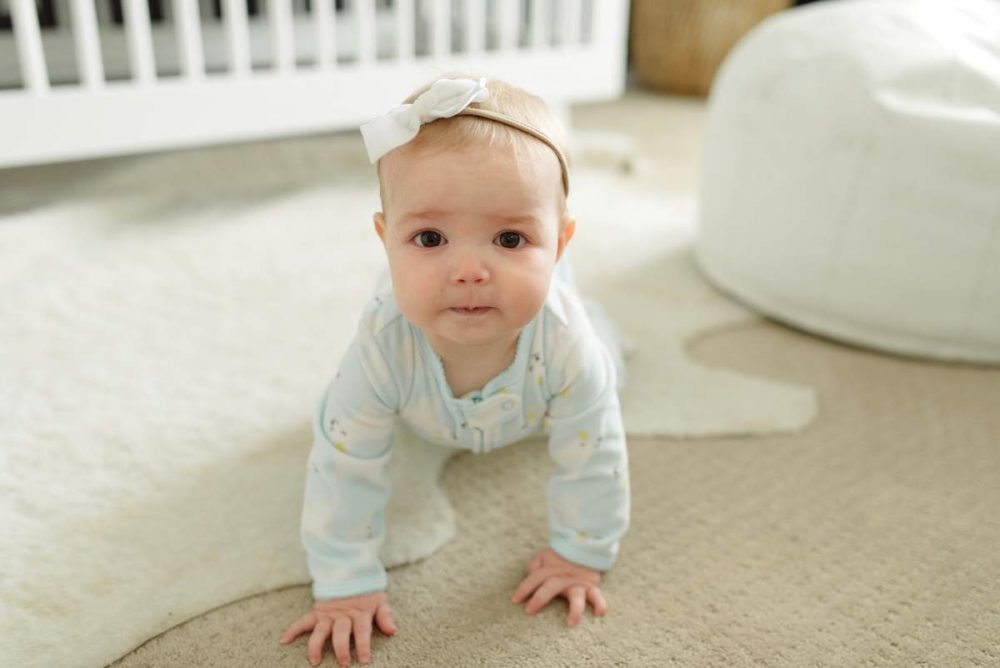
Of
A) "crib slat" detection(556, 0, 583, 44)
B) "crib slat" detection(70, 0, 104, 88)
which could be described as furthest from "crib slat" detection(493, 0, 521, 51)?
"crib slat" detection(70, 0, 104, 88)

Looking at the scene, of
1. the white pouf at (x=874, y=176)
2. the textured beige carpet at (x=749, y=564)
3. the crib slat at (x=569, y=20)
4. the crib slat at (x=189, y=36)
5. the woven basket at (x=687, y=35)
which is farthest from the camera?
the woven basket at (x=687, y=35)

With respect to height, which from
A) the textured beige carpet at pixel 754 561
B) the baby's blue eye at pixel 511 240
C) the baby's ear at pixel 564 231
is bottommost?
the textured beige carpet at pixel 754 561

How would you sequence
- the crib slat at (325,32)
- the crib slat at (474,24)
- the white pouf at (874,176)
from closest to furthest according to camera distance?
1. the white pouf at (874,176)
2. the crib slat at (325,32)
3. the crib slat at (474,24)

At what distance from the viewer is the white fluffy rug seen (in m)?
0.83

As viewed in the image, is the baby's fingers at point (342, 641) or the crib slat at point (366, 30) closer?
the baby's fingers at point (342, 641)

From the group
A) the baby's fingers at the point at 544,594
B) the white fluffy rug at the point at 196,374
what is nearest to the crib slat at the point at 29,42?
the white fluffy rug at the point at 196,374

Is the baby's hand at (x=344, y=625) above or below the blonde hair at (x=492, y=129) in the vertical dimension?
below

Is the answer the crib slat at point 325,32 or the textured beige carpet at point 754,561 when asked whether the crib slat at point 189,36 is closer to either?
the crib slat at point 325,32

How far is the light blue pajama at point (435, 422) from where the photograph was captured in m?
0.78

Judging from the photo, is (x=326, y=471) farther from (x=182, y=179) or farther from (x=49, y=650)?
(x=182, y=179)

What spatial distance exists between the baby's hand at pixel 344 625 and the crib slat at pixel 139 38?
1040 millimetres

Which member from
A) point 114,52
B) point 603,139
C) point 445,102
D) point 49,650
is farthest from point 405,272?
point 603,139

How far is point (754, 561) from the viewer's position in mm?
865

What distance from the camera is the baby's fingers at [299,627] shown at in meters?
0.76
